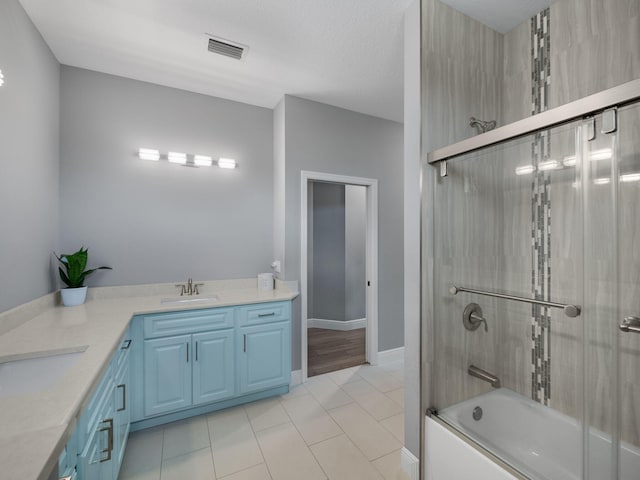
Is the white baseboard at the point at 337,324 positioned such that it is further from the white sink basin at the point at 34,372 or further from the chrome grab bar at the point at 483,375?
the white sink basin at the point at 34,372

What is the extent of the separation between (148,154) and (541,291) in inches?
121

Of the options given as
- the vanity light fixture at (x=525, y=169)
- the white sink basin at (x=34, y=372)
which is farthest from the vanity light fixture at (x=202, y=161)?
the vanity light fixture at (x=525, y=169)

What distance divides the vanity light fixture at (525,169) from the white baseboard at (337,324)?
330cm

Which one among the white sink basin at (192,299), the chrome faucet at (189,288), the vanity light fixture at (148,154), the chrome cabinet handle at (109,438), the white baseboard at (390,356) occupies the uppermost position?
the vanity light fixture at (148,154)

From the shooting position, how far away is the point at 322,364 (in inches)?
126

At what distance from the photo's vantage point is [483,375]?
5.67 feet

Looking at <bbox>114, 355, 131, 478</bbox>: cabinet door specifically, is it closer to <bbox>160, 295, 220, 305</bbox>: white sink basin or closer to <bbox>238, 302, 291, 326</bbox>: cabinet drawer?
<bbox>160, 295, 220, 305</bbox>: white sink basin

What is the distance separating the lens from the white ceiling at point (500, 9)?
1.67 meters

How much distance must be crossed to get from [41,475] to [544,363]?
2.19 m

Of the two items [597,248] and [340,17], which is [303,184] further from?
[597,248]

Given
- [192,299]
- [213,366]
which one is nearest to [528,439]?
[213,366]

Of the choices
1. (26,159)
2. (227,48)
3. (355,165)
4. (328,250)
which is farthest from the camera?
(328,250)

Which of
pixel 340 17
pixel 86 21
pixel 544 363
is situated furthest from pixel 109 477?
pixel 340 17

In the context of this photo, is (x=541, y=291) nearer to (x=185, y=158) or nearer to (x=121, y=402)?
(x=121, y=402)
